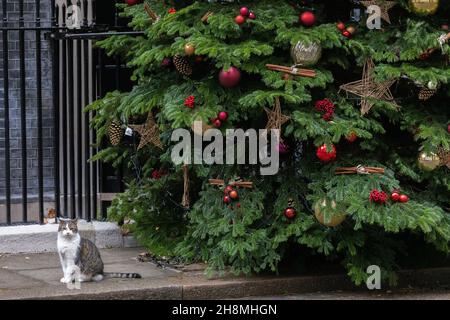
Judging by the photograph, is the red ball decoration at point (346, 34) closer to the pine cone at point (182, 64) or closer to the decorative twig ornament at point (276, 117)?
the decorative twig ornament at point (276, 117)

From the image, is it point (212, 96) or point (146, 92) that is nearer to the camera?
point (212, 96)

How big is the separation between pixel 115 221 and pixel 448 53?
3.85 metres

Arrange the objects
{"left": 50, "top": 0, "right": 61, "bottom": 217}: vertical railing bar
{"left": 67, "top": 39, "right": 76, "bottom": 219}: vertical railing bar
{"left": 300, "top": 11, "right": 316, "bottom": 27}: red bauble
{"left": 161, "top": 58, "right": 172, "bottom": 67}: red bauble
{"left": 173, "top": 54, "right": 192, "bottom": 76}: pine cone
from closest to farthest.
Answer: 1. {"left": 300, "top": 11, "right": 316, "bottom": 27}: red bauble
2. {"left": 173, "top": 54, "right": 192, "bottom": 76}: pine cone
3. {"left": 161, "top": 58, "right": 172, "bottom": 67}: red bauble
4. {"left": 50, "top": 0, "right": 61, "bottom": 217}: vertical railing bar
5. {"left": 67, "top": 39, "right": 76, "bottom": 219}: vertical railing bar

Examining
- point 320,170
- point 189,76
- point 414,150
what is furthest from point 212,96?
point 414,150

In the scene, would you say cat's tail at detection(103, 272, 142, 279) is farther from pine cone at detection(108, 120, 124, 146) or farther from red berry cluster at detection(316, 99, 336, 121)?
red berry cluster at detection(316, 99, 336, 121)

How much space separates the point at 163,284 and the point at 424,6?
337 cm

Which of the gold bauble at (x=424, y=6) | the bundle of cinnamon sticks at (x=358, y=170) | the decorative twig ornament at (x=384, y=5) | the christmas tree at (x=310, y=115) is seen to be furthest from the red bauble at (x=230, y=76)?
the gold bauble at (x=424, y=6)

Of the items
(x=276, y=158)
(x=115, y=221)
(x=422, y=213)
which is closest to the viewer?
(x=422, y=213)

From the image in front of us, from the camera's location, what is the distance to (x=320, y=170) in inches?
352

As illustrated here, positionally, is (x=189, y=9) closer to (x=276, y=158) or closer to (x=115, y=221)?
(x=276, y=158)

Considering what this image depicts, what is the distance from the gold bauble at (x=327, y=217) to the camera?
843cm

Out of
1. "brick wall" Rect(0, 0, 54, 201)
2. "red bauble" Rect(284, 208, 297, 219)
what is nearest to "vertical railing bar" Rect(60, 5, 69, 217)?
"brick wall" Rect(0, 0, 54, 201)

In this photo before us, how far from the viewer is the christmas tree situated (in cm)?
859

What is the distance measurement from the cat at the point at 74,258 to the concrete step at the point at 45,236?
1656mm
